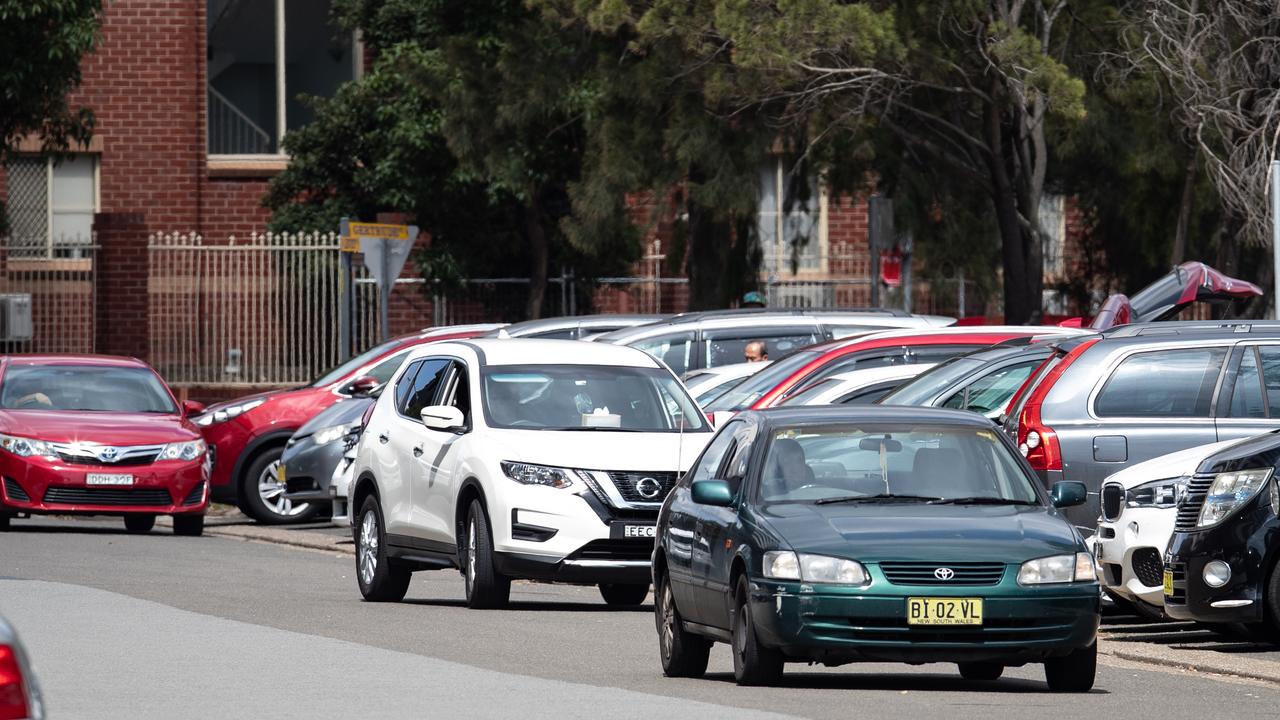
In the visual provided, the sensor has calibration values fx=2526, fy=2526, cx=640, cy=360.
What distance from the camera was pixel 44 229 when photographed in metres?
44.7

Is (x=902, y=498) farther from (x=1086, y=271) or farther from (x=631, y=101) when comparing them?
(x=1086, y=271)

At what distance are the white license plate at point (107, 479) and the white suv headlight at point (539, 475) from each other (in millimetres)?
7795

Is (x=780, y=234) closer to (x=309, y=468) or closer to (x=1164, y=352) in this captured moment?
(x=309, y=468)

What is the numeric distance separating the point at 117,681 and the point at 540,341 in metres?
6.36

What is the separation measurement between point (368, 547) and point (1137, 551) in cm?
558

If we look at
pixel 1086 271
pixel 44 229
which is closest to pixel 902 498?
pixel 1086 271

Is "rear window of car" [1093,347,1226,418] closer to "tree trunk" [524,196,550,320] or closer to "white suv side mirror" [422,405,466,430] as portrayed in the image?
→ "white suv side mirror" [422,405,466,430]

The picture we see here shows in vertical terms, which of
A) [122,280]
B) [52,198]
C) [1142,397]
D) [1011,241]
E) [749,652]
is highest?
[52,198]

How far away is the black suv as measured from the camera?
13.3 meters

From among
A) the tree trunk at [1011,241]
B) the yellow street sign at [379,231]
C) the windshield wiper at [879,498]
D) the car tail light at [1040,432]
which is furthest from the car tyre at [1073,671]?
the tree trunk at [1011,241]

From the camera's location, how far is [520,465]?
15648 mm

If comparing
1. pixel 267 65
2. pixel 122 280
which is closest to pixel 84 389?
pixel 122 280

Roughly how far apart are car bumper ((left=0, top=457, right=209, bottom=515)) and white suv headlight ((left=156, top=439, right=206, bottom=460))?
6 cm

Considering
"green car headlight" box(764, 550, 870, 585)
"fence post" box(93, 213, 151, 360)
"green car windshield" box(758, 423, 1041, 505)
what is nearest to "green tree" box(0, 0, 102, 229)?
"fence post" box(93, 213, 151, 360)
